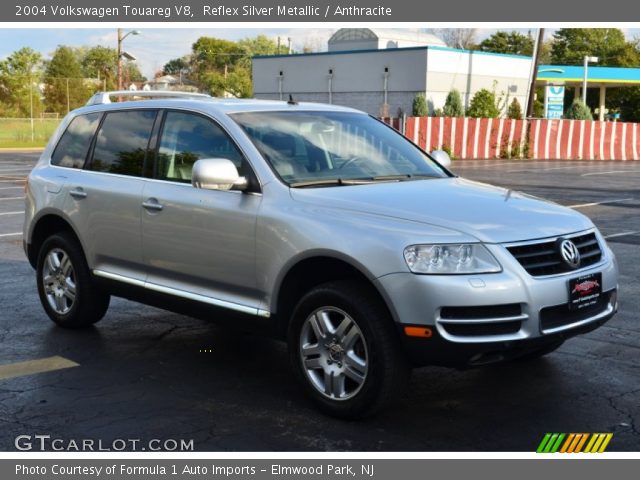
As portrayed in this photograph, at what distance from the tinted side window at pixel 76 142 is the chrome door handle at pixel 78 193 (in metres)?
0.27

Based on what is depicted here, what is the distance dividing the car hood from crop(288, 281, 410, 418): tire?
1.60 ft

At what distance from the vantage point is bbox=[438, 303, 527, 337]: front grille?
4562 mm

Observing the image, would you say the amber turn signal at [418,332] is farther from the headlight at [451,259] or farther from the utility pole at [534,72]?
the utility pole at [534,72]

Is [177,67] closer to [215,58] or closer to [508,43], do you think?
[215,58]

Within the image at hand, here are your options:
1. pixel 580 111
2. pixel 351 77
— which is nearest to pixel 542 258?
pixel 580 111

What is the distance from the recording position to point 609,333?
6957 mm

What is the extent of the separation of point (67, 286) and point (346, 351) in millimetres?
3048

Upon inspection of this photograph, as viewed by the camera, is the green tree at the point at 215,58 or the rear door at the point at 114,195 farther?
the green tree at the point at 215,58

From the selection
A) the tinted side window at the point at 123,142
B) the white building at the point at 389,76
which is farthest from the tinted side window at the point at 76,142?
the white building at the point at 389,76

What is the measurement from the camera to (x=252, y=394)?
5.48m

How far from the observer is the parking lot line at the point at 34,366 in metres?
5.95

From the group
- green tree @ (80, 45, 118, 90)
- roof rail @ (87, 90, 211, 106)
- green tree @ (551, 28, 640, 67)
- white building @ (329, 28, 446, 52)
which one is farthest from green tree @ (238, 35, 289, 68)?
roof rail @ (87, 90, 211, 106)

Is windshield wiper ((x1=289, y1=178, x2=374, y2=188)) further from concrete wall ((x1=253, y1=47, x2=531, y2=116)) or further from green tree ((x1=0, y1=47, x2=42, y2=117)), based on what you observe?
green tree ((x1=0, y1=47, x2=42, y2=117))

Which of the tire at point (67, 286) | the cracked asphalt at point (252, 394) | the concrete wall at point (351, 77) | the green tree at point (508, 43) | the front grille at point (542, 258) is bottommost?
the cracked asphalt at point (252, 394)
